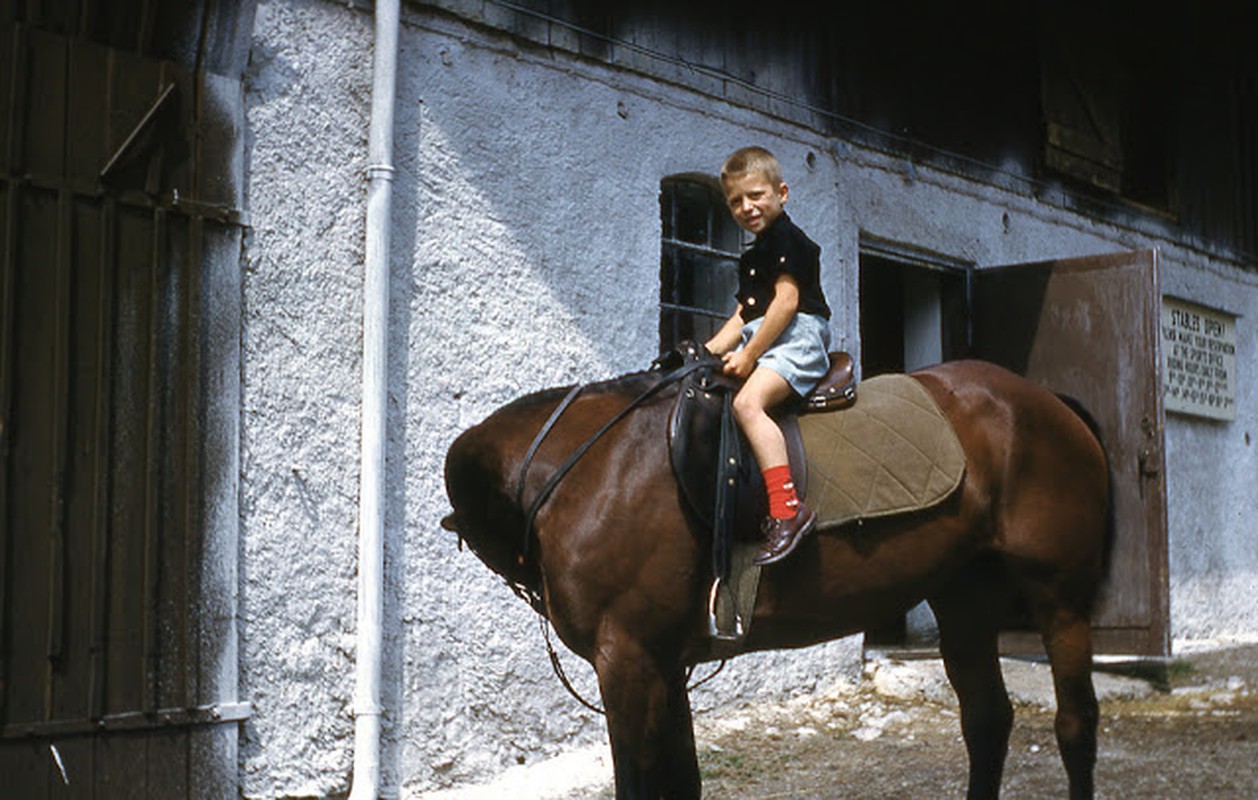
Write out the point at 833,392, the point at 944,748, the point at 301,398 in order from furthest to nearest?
1. the point at 944,748
2. the point at 301,398
3. the point at 833,392

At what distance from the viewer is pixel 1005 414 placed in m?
4.51

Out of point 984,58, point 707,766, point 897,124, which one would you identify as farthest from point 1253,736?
point 984,58

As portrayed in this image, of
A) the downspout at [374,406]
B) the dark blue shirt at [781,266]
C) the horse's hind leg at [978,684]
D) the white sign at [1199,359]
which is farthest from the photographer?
the white sign at [1199,359]

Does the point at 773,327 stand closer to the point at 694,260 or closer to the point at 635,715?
the point at 635,715

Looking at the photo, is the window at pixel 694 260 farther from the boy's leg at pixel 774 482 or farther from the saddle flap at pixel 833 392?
the boy's leg at pixel 774 482

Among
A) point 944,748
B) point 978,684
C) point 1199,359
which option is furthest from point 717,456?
point 1199,359

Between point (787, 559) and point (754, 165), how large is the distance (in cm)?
121

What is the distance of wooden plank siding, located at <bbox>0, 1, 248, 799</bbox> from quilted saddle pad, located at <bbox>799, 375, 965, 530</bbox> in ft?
8.04

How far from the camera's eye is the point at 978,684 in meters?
→ 4.67

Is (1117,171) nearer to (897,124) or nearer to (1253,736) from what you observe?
(897,124)

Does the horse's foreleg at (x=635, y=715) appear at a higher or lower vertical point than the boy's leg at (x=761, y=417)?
lower

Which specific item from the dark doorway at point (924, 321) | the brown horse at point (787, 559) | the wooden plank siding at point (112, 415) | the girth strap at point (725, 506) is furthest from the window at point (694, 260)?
the girth strap at point (725, 506)

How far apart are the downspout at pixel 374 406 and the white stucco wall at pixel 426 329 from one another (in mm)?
83

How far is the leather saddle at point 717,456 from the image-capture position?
391cm
